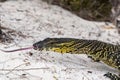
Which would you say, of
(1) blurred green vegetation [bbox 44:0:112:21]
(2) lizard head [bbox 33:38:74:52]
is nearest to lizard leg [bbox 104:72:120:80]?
(2) lizard head [bbox 33:38:74:52]

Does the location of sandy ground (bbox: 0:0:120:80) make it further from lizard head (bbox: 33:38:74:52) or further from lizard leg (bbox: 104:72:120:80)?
lizard head (bbox: 33:38:74:52)

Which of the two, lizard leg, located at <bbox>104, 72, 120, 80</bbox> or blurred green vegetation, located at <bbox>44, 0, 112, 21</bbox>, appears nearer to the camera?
lizard leg, located at <bbox>104, 72, 120, 80</bbox>

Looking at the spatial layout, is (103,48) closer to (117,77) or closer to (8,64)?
(117,77)

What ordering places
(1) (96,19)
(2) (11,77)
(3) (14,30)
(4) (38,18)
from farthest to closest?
(1) (96,19), (4) (38,18), (3) (14,30), (2) (11,77)

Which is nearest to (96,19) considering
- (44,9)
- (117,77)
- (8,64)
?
(44,9)

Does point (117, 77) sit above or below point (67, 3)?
below

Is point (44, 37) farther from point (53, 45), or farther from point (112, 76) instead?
point (112, 76)
